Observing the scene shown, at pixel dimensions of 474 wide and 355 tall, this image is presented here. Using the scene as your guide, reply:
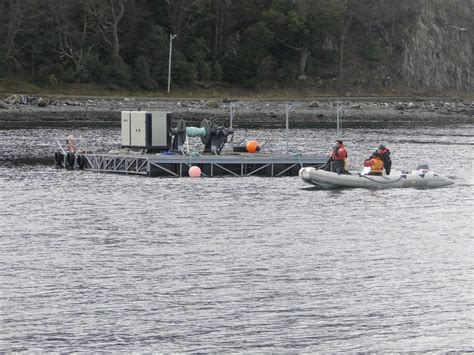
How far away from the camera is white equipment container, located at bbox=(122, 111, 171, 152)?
61.9 metres

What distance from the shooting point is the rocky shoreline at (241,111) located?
11031 cm

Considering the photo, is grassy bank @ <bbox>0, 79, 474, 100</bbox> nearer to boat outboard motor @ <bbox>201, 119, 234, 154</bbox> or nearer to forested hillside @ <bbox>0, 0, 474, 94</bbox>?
forested hillside @ <bbox>0, 0, 474, 94</bbox>

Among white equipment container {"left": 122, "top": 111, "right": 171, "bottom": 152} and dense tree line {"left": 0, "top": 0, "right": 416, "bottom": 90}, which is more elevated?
dense tree line {"left": 0, "top": 0, "right": 416, "bottom": 90}

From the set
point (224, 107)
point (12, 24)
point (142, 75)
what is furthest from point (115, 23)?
point (224, 107)

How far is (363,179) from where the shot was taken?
182ft

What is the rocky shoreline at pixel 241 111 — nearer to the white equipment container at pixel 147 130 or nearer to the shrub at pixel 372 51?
the shrub at pixel 372 51

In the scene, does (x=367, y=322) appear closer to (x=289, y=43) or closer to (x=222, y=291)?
(x=222, y=291)

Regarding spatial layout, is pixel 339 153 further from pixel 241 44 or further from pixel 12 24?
pixel 241 44

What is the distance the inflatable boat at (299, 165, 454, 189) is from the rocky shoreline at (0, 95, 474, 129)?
50801 millimetres

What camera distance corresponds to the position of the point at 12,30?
117 meters

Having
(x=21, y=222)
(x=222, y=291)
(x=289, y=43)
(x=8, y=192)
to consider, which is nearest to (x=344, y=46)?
(x=289, y=43)

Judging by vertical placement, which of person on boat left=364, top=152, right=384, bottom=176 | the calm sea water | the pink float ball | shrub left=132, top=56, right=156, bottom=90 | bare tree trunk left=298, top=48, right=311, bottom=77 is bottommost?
the calm sea water

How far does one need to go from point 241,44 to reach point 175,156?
75535 mm

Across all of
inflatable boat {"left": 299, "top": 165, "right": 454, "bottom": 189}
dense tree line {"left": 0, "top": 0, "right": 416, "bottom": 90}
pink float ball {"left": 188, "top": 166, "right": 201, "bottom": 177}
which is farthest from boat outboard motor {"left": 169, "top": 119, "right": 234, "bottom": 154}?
dense tree line {"left": 0, "top": 0, "right": 416, "bottom": 90}
